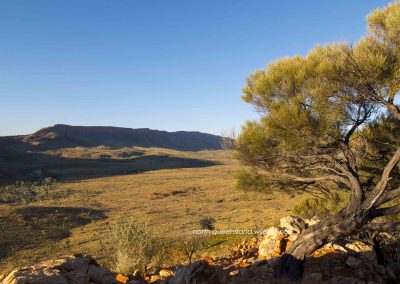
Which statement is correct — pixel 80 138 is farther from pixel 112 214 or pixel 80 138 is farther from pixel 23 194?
pixel 112 214

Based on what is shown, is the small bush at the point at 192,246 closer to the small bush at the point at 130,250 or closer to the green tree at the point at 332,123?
the small bush at the point at 130,250

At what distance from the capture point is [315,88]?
10.3 m

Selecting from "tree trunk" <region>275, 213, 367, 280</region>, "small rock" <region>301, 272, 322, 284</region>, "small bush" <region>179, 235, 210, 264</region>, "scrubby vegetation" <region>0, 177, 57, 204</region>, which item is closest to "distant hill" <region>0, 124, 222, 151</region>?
"scrubby vegetation" <region>0, 177, 57, 204</region>

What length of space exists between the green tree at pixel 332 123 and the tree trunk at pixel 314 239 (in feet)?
0.08

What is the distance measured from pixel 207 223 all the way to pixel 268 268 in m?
22.5

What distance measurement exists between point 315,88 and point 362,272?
17.0 ft

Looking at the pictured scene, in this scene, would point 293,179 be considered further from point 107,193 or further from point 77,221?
point 107,193

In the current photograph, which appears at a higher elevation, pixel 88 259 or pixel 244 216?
pixel 88 259

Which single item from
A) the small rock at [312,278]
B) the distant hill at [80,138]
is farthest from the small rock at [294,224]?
the distant hill at [80,138]

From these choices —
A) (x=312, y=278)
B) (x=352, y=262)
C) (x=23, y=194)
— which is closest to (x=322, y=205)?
(x=352, y=262)

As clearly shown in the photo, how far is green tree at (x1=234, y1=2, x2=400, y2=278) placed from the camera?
9.80m

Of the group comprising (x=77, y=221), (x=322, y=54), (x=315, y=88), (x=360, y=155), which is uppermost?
(x=322, y=54)

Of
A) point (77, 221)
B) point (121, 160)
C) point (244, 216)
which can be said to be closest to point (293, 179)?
point (244, 216)

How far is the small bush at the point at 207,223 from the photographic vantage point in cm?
3121
